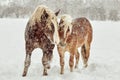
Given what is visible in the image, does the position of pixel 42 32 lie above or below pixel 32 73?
above

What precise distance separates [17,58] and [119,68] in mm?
2551

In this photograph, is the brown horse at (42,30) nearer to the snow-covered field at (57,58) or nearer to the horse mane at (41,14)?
the horse mane at (41,14)

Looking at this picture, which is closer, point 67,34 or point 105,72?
point 67,34

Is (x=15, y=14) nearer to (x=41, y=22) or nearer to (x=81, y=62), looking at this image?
(x=81, y=62)

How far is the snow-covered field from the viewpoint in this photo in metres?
7.07

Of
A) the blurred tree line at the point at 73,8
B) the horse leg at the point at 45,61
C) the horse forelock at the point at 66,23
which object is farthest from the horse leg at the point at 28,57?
the blurred tree line at the point at 73,8

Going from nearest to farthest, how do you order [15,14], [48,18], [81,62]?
[48,18]
[81,62]
[15,14]

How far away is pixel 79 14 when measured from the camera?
20844 millimetres

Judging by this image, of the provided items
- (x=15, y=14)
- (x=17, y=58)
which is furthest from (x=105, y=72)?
(x=15, y=14)

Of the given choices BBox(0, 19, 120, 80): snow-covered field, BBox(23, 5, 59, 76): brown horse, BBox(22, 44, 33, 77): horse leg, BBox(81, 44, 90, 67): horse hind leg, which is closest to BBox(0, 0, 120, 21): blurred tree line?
BBox(0, 19, 120, 80): snow-covered field

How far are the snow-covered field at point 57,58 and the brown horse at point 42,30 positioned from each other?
0.50 metres

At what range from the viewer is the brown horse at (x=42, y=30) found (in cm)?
675

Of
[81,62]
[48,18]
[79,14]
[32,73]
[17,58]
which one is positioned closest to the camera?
[48,18]

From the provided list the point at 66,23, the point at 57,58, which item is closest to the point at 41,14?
the point at 66,23
